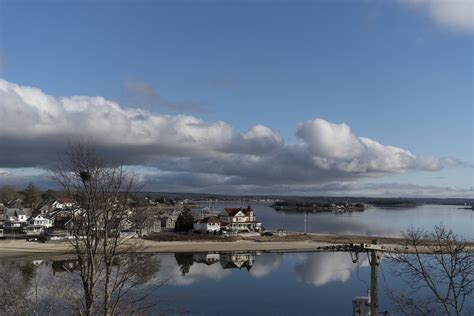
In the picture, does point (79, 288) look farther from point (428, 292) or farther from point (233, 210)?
point (233, 210)

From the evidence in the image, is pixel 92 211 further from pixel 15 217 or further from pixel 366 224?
pixel 366 224

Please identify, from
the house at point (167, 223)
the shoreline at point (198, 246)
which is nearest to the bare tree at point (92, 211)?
the shoreline at point (198, 246)

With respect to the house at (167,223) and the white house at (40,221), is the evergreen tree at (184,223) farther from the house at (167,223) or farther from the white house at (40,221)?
the white house at (40,221)

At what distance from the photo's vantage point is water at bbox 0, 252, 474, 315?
24.5m

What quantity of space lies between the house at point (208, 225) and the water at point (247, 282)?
18.8 metres

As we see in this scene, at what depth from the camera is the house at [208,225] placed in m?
68.2

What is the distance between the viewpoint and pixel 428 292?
91.8 ft

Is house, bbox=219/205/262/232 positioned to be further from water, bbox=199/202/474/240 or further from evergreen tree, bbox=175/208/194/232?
water, bbox=199/202/474/240

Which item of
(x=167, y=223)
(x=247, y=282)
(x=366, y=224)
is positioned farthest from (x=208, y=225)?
(x=366, y=224)

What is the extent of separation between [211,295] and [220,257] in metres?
18.9

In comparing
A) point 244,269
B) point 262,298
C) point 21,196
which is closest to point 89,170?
point 262,298

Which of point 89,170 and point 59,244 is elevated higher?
point 89,170

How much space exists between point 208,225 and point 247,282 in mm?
35119

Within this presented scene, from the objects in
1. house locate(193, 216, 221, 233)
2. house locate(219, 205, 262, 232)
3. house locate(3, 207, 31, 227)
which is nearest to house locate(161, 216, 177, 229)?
house locate(219, 205, 262, 232)
